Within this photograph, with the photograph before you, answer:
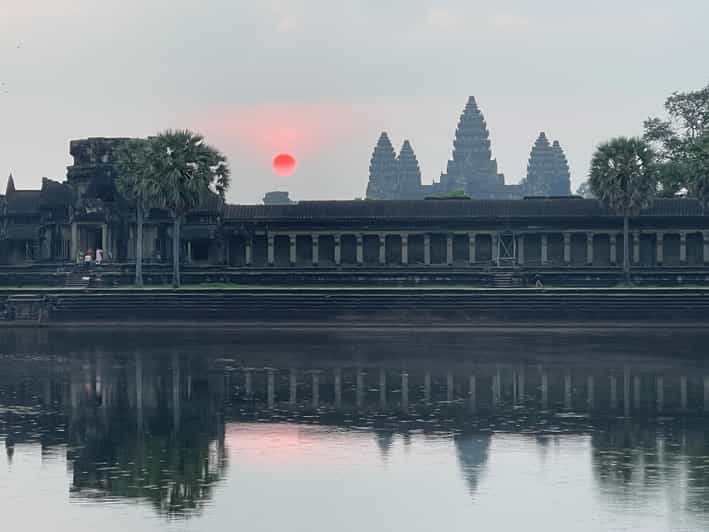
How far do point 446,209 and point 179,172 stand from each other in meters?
21.3

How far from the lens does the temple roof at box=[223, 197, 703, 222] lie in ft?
302

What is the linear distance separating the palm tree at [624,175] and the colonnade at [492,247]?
6987 millimetres

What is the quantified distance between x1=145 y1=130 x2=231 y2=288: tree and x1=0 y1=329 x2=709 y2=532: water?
28263 millimetres

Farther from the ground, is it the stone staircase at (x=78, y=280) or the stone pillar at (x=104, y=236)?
the stone pillar at (x=104, y=236)

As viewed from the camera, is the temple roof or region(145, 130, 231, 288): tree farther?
the temple roof

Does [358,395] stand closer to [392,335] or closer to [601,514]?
[601,514]

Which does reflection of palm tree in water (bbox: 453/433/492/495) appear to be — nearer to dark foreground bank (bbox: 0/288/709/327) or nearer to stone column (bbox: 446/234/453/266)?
dark foreground bank (bbox: 0/288/709/327)

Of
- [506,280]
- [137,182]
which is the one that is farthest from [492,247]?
[137,182]

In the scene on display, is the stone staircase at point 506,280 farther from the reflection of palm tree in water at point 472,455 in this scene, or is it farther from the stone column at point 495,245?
the reflection of palm tree in water at point 472,455

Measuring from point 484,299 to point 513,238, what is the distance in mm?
24024

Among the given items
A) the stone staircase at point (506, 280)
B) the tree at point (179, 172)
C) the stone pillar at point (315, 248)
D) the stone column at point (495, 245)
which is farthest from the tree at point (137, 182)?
the stone column at point (495, 245)

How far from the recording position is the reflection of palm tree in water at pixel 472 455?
85.3ft

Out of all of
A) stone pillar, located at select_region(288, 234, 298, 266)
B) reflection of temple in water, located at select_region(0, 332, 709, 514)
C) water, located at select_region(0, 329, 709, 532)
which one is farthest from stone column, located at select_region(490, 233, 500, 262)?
reflection of temple in water, located at select_region(0, 332, 709, 514)

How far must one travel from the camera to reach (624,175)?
276ft
